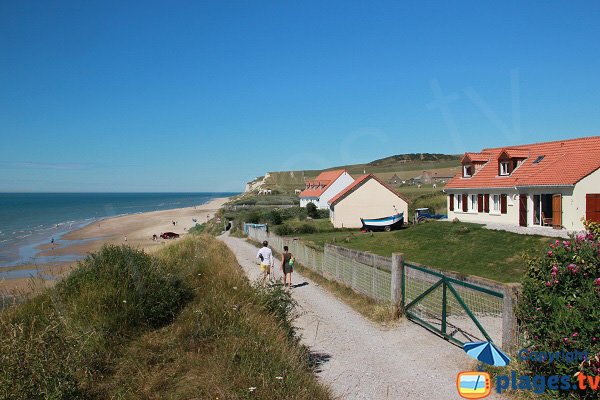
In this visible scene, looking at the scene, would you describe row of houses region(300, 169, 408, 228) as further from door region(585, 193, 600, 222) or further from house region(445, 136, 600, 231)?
door region(585, 193, 600, 222)

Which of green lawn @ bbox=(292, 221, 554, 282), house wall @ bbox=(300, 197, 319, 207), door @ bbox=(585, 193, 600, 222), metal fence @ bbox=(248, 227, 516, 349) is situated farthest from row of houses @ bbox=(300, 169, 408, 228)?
metal fence @ bbox=(248, 227, 516, 349)

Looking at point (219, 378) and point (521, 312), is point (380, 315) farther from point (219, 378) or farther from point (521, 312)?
point (219, 378)

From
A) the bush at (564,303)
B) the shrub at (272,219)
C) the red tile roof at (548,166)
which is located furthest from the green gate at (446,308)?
the shrub at (272,219)

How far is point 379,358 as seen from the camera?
24.3 feet

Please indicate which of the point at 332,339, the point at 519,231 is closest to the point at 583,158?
the point at 519,231

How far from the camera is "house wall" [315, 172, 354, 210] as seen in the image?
68.0 meters

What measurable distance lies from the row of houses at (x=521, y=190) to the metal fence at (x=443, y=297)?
17208 mm

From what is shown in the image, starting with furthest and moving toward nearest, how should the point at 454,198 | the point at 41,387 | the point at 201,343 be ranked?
the point at 454,198 < the point at 201,343 < the point at 41,387

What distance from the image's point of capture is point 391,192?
45719 millimetres

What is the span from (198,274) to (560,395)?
641 centimetres

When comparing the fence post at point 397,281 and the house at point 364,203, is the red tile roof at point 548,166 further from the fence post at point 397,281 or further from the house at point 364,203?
the fence post at point 397,281

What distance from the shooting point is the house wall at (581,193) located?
24.9m

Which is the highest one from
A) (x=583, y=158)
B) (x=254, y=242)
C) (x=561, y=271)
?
(x=583, y=158)

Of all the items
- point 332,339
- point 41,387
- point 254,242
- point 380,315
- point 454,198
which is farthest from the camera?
point 454,198
